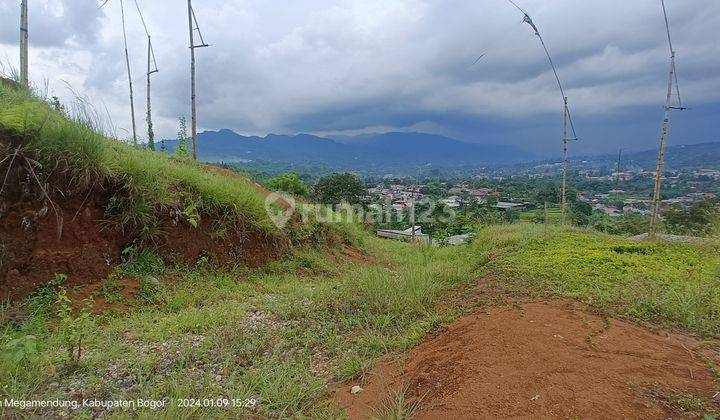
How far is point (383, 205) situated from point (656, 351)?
14.2m

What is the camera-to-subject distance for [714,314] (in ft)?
9.97

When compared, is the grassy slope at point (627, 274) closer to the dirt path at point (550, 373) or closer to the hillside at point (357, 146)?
the dirt path at point (550, 373)

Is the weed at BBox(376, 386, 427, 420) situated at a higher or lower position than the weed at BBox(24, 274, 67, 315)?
lower

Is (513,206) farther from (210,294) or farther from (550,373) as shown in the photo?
(550,373)

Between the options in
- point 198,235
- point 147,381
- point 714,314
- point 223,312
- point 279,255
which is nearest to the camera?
point 147,381

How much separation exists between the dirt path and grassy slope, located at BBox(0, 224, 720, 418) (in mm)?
348

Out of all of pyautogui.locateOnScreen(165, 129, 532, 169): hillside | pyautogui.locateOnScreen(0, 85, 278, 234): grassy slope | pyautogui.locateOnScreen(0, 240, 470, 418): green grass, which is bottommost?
pyautogui.locateOnScreen(0, 240, 470, 418): green grass

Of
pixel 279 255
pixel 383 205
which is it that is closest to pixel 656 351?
pixel 279 255

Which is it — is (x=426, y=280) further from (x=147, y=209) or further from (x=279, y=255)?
(x=147, y=209)

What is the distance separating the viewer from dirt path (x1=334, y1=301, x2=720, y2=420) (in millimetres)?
1921

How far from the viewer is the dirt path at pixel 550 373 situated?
1.92m

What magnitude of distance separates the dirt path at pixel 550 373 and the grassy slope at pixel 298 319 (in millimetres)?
348

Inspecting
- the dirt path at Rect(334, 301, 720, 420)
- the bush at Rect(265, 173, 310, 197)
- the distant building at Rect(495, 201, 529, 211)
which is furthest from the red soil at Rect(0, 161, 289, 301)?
the distant building at Rect(495, 201, 529, 211)

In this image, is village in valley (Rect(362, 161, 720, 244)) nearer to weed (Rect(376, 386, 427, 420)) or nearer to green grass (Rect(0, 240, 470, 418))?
green grass (Rect(0, 240, 470, 418))
